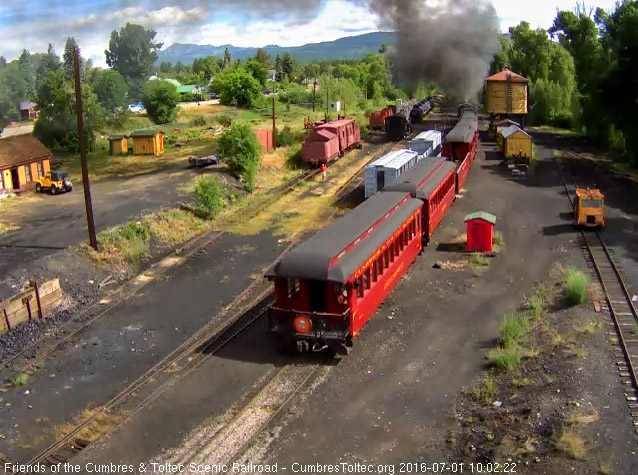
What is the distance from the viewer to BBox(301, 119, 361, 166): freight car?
4378 centimetres

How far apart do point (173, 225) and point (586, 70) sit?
47.3 meters

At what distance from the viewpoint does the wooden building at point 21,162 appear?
3550cm

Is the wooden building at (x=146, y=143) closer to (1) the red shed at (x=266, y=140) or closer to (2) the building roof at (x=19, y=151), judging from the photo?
(1) the red shed at (x=266, y=140)

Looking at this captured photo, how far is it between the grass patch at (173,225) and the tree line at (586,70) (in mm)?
27338

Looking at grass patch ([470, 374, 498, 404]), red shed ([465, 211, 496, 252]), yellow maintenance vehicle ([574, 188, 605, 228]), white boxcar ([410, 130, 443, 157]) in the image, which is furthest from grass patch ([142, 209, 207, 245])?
yellow maintenance vehicle ([574, 188, 605, 228])

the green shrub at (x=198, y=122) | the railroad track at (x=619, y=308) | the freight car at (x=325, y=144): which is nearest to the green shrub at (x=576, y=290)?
the railroad track at (x=619, y=308)

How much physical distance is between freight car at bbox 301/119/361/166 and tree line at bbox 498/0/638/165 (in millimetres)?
18183

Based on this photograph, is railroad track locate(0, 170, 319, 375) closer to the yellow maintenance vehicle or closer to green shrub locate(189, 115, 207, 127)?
the yellow maintenance vehicle

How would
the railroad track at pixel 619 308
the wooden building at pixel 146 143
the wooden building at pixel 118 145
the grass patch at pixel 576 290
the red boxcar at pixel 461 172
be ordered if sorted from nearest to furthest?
the railroad track at pixel 619 308 → the grass patch at pixel 576 290 → the red boxcar at pixel 461 172 → the wooden building at pixel 146 143 → the wooden building at pixel 118 145

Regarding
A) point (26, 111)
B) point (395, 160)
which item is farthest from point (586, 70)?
point (26, 111)

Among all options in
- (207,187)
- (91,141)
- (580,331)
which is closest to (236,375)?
(580,331)

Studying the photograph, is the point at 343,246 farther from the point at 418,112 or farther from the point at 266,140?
the point at 418,112

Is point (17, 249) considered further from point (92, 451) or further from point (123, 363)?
point (92, 451)

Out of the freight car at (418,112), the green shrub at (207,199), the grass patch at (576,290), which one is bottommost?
Answer: the grass patch at (576,290)
